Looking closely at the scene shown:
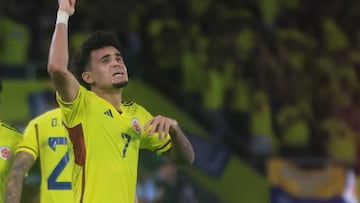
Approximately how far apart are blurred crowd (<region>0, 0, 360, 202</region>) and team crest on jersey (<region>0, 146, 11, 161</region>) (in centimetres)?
437

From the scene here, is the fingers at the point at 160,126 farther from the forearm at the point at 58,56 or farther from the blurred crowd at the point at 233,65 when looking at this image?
the blurred crowd at the point at 233,65

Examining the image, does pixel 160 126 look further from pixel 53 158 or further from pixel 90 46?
pixel 53 158

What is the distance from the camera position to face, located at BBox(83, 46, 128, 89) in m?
4.98

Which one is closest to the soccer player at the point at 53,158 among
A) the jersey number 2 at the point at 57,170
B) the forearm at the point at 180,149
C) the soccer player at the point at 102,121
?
the jersey number 2 at the point at 57,170

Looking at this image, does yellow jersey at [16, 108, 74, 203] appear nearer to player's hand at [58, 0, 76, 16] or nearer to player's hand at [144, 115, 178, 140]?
player's hand at [144, 115, 178, 140]

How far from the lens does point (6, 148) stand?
5.72m

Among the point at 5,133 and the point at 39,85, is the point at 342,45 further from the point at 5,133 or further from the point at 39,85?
the point at 5,133

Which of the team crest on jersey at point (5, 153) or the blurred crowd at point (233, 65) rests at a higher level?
the blurred crowd at point (233, 65)

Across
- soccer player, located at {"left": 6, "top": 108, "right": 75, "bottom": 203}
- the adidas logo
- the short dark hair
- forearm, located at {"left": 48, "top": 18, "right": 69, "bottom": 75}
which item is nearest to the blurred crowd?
soccer player, located at {"left": 6, "top": 108, "right": 75, "bottom": 203}

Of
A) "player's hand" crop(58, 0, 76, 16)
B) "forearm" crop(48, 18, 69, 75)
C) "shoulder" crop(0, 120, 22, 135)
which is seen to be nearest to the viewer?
"forearm" crop(48, 18, 69, 75)

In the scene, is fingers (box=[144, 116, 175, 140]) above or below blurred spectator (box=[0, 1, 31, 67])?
below

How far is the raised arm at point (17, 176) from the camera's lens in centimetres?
549

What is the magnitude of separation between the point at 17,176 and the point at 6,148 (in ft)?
0.78

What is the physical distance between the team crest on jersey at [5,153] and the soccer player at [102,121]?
31.2 inches
